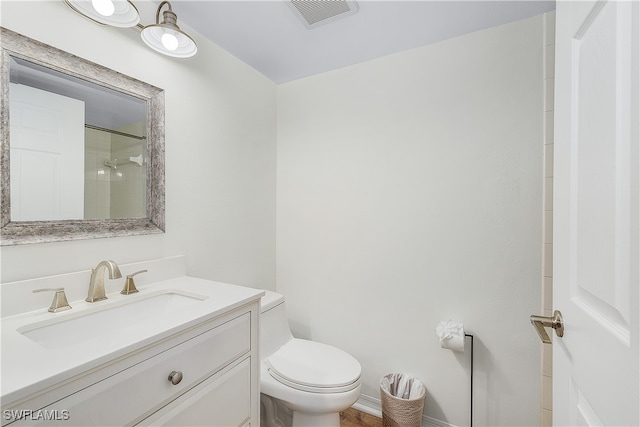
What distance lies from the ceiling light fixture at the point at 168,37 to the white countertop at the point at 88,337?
1.06 meters

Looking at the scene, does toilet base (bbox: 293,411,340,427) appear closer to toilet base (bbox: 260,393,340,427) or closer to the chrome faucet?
toilet base (bbox: 260,393,340,427)

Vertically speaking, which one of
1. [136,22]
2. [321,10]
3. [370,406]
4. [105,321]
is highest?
[321,10]

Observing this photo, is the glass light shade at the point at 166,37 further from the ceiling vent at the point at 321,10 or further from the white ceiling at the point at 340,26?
the ceiling vent at the point at 321,10

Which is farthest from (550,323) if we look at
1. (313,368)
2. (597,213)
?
(313,368)

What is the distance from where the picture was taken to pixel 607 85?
527 mm

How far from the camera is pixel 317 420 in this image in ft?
4.74

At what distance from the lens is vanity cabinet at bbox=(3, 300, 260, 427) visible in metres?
0.66

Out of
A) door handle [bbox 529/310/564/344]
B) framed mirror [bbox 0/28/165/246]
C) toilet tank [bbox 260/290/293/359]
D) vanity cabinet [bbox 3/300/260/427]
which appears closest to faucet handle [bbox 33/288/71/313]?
framed mirror [bbox 0/28/165/246]

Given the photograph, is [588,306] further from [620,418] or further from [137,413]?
[137,413]

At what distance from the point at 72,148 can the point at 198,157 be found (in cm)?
56

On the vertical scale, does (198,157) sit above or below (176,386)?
above

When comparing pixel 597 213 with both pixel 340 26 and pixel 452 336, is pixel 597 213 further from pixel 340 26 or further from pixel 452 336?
pixel 340 26

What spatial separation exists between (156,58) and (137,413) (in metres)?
1.46

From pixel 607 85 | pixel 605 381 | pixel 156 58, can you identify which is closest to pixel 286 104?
pixel 156 58
